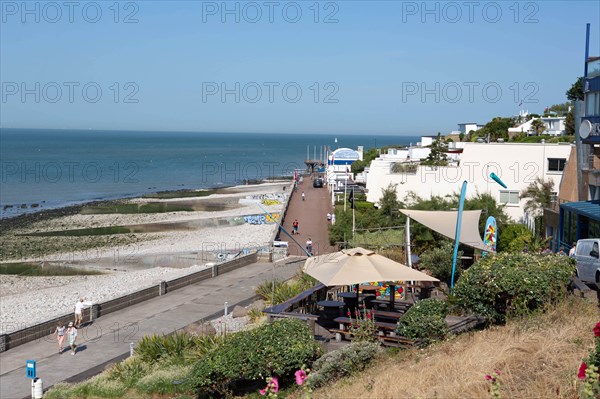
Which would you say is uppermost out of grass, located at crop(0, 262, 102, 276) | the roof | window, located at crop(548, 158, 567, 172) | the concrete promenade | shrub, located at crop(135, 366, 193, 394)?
window, located at crop(548, 158, 567, 172)

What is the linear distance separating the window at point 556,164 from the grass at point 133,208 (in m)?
40.6

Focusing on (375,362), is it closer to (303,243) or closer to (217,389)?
(217,389)

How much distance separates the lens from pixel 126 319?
1972 cm

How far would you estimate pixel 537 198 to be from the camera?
3012 cm

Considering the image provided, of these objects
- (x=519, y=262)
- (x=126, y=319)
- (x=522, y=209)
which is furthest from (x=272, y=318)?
(x=522, y=209)

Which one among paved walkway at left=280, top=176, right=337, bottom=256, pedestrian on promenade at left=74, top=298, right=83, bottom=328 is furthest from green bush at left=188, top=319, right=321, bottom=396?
paved walkway at left=280, top=176, right=337, bottom=256

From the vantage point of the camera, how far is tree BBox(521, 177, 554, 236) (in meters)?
29.8

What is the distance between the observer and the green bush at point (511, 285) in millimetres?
11336

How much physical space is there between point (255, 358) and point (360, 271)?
11.4ft

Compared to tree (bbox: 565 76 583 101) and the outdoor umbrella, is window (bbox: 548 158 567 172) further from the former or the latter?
tree (bbox: 565 76 583 101)

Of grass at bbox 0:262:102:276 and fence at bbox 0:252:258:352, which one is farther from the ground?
fence at bbox 0:252:258:352

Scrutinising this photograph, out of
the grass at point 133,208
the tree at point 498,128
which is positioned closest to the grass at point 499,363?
the tree at point 498,128

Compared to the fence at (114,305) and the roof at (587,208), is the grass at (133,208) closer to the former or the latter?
Result: the fence at (114,305)

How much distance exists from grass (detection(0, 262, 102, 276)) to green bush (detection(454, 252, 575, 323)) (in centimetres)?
2690
